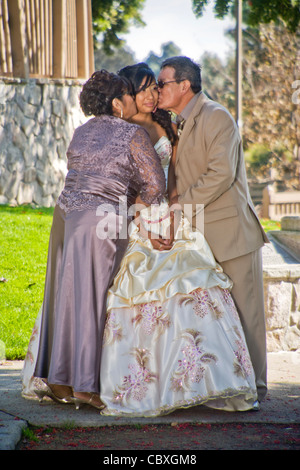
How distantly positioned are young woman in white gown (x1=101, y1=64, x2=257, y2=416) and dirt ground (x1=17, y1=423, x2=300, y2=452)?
7.6 inches

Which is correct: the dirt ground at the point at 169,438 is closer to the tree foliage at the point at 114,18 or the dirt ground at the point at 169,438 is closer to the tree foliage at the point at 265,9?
the tree foliage at the point at 265,9

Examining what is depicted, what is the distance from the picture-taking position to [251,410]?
4.07 metres

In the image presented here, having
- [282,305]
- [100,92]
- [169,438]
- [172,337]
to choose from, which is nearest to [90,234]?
[172,337]

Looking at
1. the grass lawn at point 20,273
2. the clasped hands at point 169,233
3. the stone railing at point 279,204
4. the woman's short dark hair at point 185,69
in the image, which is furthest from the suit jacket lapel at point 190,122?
the stone railing at point 279,204

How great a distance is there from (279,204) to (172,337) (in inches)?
606

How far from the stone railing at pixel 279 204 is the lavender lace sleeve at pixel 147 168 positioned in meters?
14.6

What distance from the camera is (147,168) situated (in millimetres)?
4066

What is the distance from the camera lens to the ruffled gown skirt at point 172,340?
12.6 ft

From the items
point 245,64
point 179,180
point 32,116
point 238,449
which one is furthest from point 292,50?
point 238,449

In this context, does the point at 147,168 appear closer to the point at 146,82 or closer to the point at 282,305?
the point at 146,82

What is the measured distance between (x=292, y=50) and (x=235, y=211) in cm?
1955

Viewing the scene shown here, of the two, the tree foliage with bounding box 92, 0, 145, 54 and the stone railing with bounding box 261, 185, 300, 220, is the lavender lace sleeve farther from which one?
the stone railing with bounding box 261, 185, 300, 220

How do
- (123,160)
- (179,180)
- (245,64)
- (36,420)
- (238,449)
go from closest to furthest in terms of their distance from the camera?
(238,449)
(36,420)
(123,160)
(179,180)
(245,64)

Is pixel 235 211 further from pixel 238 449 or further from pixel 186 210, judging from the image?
pixel 238 449
